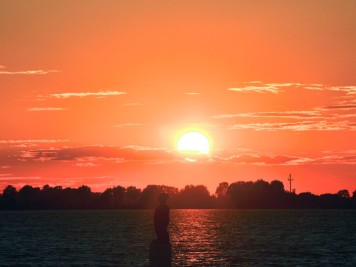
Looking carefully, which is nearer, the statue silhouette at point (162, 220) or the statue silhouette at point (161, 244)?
the statue silhouette at point (161, 244)

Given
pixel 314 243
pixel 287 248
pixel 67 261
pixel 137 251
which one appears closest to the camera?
pixel 67 261

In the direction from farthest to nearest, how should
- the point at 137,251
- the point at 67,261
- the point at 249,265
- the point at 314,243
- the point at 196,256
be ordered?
1. the point at 314,243
2. the point at 137,251
3. the point at 196,256
4. the point at 67,261
5. the point at 249,265

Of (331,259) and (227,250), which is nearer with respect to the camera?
(331,259)

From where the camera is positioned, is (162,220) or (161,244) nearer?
(161,244)

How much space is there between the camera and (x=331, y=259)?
232 ft

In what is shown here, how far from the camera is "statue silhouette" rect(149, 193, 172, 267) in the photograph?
32.1 meters

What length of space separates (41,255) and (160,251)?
48.3 metres

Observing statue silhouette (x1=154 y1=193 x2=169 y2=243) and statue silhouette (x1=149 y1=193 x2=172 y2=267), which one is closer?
statue silhouette (x1=149 y1=193 x2=172 y2=267)

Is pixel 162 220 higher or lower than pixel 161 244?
higher

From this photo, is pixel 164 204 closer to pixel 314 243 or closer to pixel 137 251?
pixel 137 251

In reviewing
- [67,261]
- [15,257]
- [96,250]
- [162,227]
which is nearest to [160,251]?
[162,227]

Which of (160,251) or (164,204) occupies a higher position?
(164,204)

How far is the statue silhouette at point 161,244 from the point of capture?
32062mm

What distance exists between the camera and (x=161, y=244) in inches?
1272
